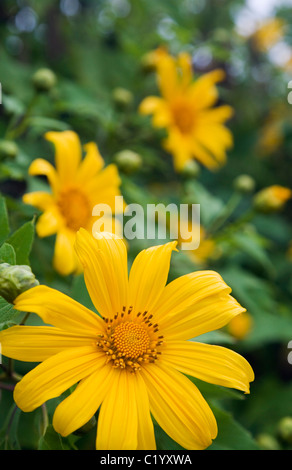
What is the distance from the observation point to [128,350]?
3.17ft

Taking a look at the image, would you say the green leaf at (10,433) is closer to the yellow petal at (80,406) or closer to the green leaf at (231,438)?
the yellow petal at (80,406)

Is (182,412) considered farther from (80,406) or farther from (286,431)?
(286,431)

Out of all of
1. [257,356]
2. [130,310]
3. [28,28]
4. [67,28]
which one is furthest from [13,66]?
[257,356]

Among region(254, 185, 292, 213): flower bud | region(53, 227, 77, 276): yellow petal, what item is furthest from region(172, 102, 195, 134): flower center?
region(53, 227, 77, 276): yellow petal

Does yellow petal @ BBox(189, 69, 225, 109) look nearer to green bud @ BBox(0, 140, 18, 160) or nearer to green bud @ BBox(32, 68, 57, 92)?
green bud @ BBox(32, 68, 57, 92)

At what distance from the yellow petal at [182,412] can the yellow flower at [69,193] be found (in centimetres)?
49

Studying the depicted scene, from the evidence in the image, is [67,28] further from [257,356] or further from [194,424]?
[194,424]

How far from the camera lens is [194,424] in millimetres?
879

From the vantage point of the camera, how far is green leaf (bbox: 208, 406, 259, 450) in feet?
3.43

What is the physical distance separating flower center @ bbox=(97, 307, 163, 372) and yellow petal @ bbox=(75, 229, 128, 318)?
0.10 feet

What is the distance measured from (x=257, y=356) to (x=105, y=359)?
5.96 feet

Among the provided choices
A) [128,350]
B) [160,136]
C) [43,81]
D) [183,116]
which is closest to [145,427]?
[128,350]

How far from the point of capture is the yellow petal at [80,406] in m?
0.82

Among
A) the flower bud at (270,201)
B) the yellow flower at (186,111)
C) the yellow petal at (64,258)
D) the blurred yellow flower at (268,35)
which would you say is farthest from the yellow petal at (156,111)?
the blurred yellow flower at (268,35)
